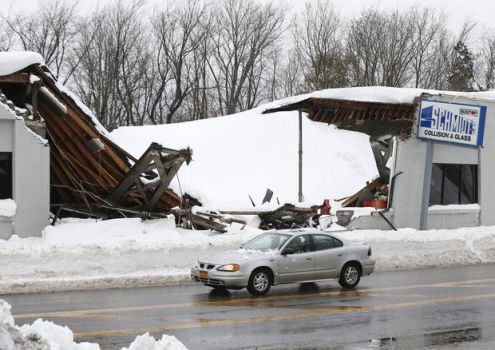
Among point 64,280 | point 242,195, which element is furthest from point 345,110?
point 64,280

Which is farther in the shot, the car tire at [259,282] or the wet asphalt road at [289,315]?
the car tire at [259,282]

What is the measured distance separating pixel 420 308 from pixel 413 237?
11.9 metres

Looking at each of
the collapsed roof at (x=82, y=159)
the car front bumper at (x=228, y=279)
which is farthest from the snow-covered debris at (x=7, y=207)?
the car front bumper at (x=228, y=279)

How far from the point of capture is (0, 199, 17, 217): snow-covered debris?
70.7 feet

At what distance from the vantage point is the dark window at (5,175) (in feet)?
72.8

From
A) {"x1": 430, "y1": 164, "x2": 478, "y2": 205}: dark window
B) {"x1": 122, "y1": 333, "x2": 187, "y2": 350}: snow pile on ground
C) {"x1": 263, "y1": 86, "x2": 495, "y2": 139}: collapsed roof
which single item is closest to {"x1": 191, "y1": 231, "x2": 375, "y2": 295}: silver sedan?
{"x1": 122, "y1": 333, "x2": 187, "y2": 350}: snow pile on ground

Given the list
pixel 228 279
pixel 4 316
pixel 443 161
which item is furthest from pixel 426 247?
pixel 4 316

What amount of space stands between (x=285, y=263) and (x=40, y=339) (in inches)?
374

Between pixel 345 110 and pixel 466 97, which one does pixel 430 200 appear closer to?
pixel 466 97

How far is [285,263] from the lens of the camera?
16453 mm

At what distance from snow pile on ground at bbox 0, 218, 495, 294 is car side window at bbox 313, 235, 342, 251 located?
4073mm

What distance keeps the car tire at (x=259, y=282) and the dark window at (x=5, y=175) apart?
980cm

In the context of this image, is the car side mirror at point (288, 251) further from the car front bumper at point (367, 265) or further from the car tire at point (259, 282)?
the car front bumper at point (367, 265)

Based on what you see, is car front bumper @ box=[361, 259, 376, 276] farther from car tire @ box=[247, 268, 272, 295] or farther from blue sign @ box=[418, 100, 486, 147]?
blue sign @ box=[418, 100, 486, 147]
